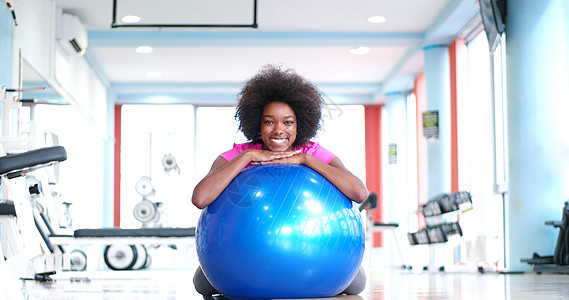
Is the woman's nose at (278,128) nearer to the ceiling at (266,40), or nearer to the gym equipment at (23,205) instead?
the gym equipment at (23,205)

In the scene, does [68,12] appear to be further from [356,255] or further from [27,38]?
[356,255]

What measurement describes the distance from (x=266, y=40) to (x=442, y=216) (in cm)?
261

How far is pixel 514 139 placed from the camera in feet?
19.1

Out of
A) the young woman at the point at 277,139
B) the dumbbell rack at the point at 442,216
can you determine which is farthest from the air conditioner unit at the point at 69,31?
the young woman at the point at 277,139

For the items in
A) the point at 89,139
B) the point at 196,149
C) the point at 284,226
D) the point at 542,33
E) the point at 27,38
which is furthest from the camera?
the point at 196,149

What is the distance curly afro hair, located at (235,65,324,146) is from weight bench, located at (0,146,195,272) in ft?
3.22

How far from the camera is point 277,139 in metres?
2.54

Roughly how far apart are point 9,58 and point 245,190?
4.04m

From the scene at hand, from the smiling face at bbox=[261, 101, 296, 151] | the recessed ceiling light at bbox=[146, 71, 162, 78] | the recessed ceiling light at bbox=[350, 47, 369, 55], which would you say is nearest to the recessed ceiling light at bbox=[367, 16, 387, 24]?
the recessed ceiling light at bbox=[350, 47, 369, 55]

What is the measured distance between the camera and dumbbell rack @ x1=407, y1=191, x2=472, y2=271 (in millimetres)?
6723

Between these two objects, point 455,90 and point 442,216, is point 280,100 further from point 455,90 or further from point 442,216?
point 455,90

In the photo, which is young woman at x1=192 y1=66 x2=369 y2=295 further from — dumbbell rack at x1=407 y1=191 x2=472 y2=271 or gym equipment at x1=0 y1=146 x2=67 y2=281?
dumbbell rack at x1=407 y1=191 x2=472 y2=271

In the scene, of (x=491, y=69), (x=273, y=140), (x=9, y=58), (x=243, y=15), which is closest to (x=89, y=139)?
(x=243, y=15)

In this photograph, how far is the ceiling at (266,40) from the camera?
280 inches
